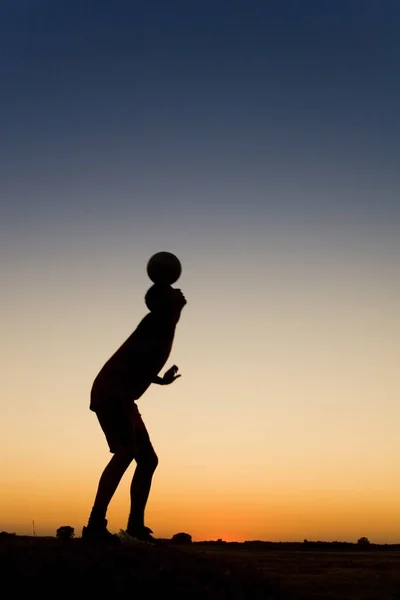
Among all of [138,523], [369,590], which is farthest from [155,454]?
[369,590]

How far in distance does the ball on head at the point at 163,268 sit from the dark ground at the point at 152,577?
3548 mm

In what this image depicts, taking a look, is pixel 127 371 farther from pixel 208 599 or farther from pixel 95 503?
pixel 208 599

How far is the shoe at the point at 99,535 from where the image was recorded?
9.71 meters

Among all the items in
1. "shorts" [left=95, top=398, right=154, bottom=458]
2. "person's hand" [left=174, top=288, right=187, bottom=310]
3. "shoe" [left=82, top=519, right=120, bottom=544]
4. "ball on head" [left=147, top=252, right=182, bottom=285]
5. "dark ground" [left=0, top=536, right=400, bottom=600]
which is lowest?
"dark ground" [left=0, top=536, right=400, bottom=600]

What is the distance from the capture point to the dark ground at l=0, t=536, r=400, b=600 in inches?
308

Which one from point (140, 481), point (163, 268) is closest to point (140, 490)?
point (140, 481)

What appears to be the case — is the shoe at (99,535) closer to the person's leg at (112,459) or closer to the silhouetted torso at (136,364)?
the person's leg at (112,459)

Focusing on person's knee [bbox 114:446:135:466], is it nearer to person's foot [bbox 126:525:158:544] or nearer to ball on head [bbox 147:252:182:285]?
person's foot [bbox 126:525:158:544]

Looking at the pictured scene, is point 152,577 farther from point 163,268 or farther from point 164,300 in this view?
point 163,268

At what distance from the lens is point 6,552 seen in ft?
27.5

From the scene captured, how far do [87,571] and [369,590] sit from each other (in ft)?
14.2

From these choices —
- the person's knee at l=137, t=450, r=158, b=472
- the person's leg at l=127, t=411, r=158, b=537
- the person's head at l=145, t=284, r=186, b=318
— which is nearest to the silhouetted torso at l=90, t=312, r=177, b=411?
the person's head at l=145, t=284, r=186, b=318

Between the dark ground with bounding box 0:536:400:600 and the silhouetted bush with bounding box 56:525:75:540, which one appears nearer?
the dark ground with bounding box 0:536:400:600

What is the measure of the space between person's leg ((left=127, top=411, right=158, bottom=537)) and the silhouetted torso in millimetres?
418
